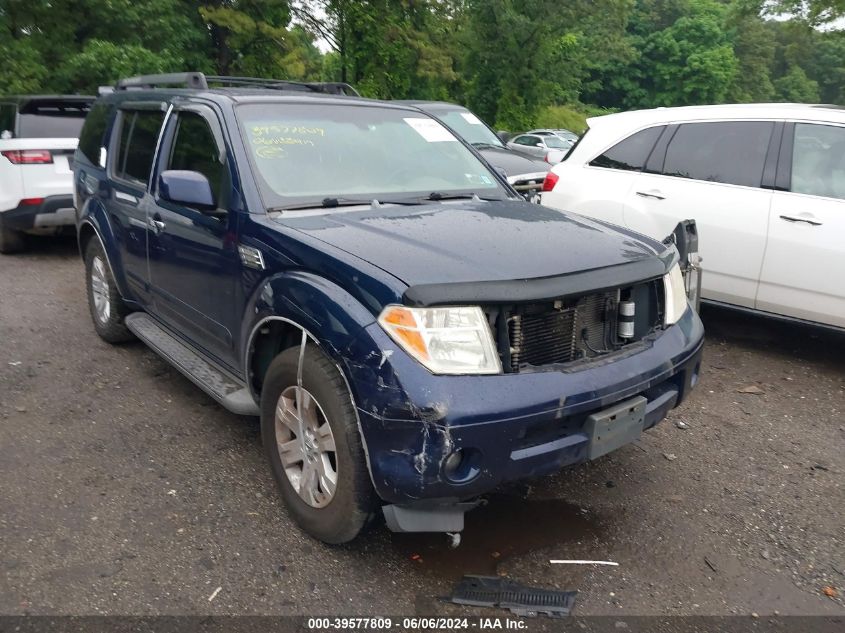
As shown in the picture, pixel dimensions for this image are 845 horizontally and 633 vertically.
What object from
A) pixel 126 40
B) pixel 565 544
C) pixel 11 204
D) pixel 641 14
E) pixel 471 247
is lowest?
pixel 565 544

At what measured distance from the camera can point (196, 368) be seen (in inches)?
151

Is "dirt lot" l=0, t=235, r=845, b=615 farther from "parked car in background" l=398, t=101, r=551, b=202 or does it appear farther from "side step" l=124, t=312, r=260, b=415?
"parked car in background" l=398, t=101, r=551, b=202

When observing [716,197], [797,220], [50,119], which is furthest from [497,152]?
[50,119]

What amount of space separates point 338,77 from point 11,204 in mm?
20086

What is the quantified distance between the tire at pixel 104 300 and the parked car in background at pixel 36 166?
283 centimetres

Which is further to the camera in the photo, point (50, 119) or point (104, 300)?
point (50, 119)

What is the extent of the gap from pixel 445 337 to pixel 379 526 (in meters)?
1.10

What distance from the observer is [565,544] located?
121 inches

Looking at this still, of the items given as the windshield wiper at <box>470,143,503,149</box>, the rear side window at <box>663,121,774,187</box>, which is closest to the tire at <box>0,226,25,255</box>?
the windshield wiper at <box>470,143,503,149</box>

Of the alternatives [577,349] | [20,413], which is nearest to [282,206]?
[577,349]

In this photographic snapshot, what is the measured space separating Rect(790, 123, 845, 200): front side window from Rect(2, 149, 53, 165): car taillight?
7.21 m

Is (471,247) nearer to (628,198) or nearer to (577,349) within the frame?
(577,349)

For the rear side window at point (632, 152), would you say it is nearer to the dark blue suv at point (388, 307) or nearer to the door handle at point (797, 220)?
the door handle at point (797, 220)

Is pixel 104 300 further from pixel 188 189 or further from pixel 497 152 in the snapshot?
pixel 497 152
